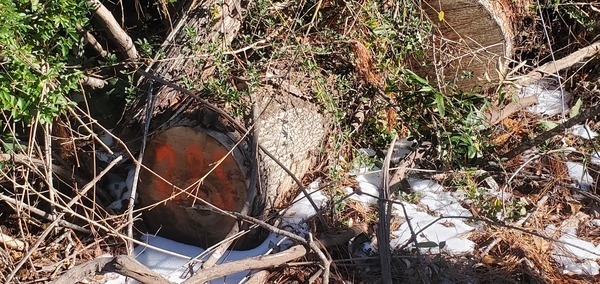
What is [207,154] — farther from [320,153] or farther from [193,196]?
[320,153]

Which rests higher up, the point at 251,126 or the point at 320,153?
the point at 251,126

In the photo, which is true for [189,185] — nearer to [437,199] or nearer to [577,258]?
[437,199]

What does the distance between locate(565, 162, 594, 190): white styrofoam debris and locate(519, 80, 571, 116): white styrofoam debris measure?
2.24 ft

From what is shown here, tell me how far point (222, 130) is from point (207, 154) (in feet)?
0.51

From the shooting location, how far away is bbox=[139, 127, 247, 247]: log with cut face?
324 centimetres

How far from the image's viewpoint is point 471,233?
3459 mm

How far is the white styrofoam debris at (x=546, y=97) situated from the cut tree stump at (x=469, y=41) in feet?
1.99

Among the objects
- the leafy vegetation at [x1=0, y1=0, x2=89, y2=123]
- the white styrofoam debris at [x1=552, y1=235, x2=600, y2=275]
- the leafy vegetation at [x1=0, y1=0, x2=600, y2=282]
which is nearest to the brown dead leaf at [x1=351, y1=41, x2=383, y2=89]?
the leafy vegetation at [x1=0, y1=0, x2=600, y2=282]

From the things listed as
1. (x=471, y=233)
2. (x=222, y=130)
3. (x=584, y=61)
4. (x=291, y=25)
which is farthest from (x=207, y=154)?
(x=584, y=61)

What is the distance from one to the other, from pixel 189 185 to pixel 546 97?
3038 millimetres

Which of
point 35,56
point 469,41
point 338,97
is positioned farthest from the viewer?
point 469,41

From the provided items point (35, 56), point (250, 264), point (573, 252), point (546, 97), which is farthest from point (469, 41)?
point (35, 56)

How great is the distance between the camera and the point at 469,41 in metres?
4.19

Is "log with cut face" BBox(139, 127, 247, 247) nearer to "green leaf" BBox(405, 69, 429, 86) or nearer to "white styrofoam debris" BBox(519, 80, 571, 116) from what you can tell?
"green leaf" BBox(405, 69, 429, 86)
